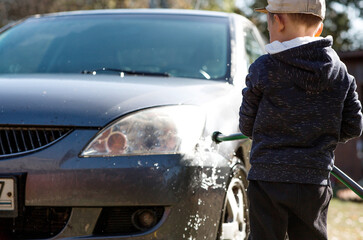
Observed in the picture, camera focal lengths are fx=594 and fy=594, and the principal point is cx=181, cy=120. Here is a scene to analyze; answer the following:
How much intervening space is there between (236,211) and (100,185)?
31.8 inches

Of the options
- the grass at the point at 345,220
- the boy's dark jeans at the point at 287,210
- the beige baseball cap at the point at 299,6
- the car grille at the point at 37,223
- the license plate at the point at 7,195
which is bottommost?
the grass at the point at 345,220

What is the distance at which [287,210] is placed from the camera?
83.3 inches

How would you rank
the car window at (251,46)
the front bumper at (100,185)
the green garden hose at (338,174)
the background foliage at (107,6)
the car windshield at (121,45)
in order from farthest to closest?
the background foliage at (107,6) < the car window at (251,46) < the car windshield at (121,45) < the front bumper at (100,185) < the green garden hose at (338,174)

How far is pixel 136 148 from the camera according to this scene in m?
2.54

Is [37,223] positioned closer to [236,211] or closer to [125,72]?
[236,211]

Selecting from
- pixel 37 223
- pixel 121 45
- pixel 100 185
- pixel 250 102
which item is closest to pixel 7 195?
pixel 37 223

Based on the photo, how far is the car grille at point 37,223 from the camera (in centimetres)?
253

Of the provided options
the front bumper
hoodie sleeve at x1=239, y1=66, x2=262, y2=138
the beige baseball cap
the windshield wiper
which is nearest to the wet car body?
the front bumper

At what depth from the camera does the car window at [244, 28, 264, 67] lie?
4.07m

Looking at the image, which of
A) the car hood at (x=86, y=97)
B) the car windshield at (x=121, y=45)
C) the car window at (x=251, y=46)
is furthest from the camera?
the car window at (x=251, y=46)

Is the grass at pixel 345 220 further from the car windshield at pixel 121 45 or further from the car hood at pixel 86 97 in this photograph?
the car hood at pixel 86 97

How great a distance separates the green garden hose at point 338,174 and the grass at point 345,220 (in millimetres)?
2889

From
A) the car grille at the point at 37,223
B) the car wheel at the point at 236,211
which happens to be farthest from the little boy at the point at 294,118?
the car grille at the point at 37,223

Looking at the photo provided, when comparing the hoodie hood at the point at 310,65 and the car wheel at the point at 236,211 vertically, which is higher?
the hoodie hood at the point at 310,65
